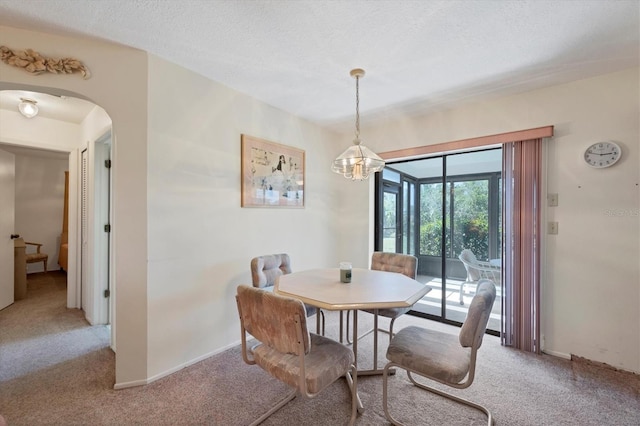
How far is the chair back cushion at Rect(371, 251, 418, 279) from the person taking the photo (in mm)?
2673

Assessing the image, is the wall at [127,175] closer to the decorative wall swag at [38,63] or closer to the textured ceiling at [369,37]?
the decorative wall swag at [38,63]

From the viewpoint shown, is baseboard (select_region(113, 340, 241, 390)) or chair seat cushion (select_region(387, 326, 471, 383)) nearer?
chair seat cushion (select_region(387, 326, 471, 383))

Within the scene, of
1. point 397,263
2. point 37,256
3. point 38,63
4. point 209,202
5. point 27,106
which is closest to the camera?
point 38,63

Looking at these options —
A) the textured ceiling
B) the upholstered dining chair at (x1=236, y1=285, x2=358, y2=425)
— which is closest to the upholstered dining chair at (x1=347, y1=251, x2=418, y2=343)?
the upholstered dining chair at (x1=236, y1=285, x2=358, y2=425)

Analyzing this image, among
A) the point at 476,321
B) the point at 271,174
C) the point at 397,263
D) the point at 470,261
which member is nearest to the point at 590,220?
the point at 470,261

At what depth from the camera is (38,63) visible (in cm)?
184

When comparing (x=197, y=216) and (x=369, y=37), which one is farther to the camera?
(x=197, y=216)

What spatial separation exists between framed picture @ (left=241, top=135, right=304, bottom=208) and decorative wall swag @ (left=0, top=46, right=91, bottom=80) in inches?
51.2

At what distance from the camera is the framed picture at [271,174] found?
2848 mm

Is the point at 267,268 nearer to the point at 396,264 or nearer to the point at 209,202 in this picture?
the point at 209,202

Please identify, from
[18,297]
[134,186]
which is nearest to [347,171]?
[134,186]

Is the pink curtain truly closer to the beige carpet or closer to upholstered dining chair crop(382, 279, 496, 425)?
the beige carpet

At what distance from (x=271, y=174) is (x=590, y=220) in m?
3.03

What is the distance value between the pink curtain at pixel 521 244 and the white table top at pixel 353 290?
1.28 m
